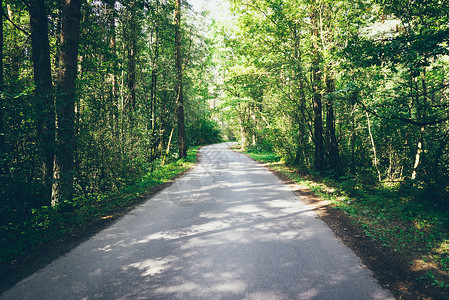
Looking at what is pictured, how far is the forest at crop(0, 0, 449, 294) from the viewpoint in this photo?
4.82m

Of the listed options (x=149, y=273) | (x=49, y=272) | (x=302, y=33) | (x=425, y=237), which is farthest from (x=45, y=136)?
(x=302, y=33)

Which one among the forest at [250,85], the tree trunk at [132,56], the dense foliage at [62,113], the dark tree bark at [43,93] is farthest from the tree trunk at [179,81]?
the dark tree bark at [43,93]

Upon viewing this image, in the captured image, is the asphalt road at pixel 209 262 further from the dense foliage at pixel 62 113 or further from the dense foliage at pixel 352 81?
the dense foliage at pixel 352 81

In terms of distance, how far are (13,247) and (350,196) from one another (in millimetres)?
8816

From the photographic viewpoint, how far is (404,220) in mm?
5008

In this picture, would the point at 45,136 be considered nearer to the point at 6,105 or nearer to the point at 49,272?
the point at 6,105

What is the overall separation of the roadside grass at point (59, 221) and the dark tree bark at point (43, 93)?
82 centimetres

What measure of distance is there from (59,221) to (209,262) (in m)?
4.12

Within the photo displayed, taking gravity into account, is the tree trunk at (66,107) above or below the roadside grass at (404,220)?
above

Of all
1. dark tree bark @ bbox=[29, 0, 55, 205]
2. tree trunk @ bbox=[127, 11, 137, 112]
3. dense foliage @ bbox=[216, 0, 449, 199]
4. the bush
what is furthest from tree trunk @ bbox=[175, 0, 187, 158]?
the bush

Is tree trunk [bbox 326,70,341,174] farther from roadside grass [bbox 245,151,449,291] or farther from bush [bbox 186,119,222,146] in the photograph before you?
bush [bbox 186,119,222,146]

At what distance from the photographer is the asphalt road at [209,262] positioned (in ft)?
9.66

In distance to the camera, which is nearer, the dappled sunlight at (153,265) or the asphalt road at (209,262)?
the asphalt road at (209,262)

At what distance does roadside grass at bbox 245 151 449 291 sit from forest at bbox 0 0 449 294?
0.30 meters
